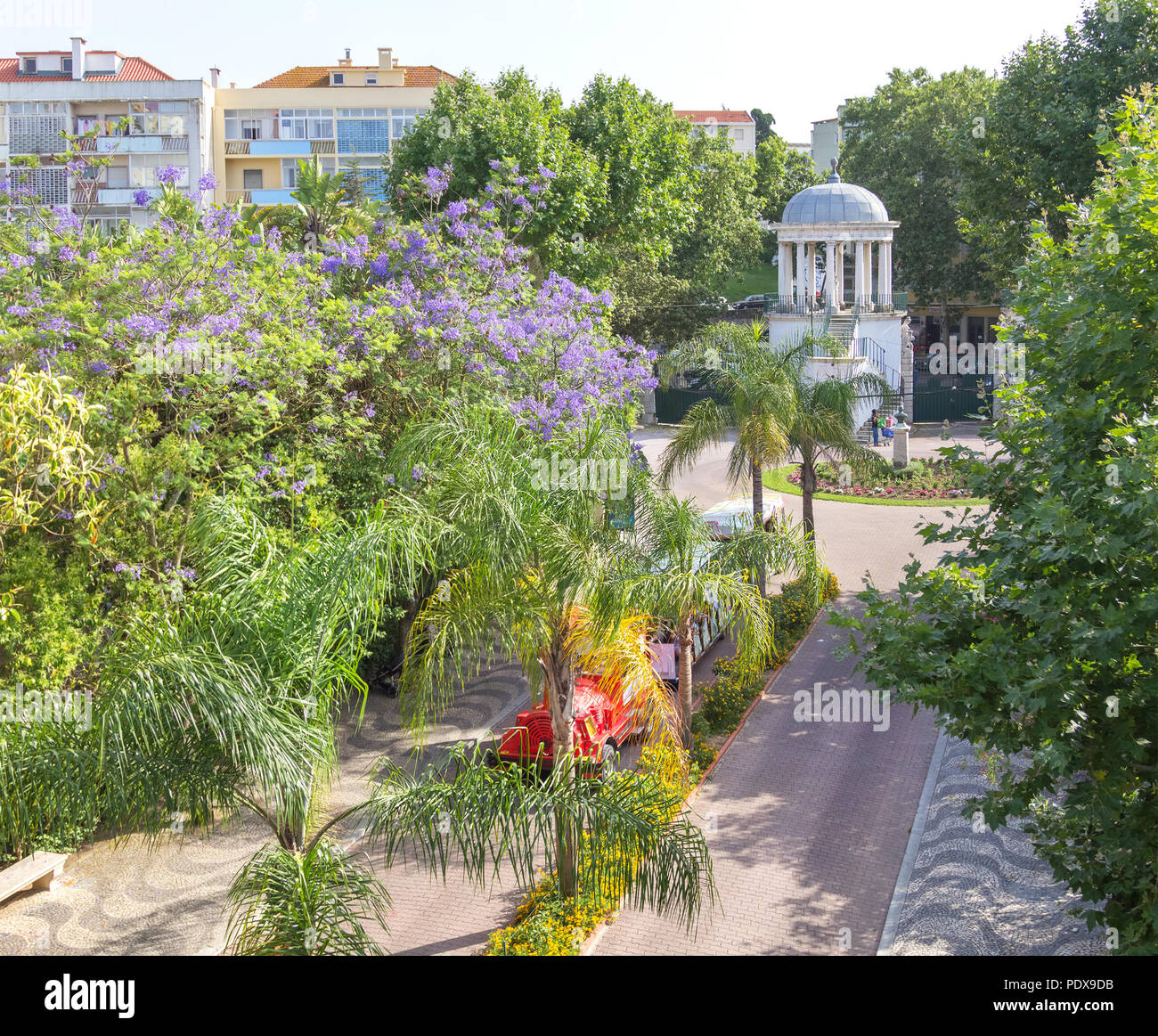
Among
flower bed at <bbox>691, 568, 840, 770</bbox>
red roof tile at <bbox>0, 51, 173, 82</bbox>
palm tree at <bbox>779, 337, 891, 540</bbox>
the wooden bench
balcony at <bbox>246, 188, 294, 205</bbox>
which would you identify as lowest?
the wooden bench

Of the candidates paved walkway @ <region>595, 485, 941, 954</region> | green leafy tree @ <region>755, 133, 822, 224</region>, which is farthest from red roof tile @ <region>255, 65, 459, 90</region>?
paved walkway @ <region>595, 485, 941, 954</region>

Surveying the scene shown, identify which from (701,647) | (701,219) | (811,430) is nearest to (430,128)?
(811,430)

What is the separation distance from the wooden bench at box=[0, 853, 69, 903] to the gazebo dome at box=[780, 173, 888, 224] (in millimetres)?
34665

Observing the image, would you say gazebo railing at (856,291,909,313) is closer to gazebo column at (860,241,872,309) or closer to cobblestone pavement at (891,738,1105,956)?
gazebo column at (860,241,872,309)

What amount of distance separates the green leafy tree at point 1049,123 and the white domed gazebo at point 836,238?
12149mm

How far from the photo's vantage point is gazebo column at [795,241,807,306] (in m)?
41.0

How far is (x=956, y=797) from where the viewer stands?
1397 cm

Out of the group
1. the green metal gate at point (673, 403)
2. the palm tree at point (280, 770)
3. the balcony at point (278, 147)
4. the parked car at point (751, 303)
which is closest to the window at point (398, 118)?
the balcony at point (278, 147)

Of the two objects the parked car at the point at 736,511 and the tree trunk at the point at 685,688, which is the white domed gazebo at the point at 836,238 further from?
the tree trunk at the point at 685,688

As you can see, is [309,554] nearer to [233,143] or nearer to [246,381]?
[246,381]

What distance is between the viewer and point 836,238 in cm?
4044

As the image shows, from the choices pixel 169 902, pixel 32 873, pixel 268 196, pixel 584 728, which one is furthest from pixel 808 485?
pixel 268 196

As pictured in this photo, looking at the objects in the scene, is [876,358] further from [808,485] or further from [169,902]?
[169,902]

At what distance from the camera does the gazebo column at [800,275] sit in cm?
4100
